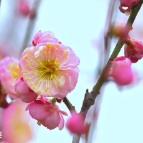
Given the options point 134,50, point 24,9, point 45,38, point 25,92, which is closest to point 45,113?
point 25,92

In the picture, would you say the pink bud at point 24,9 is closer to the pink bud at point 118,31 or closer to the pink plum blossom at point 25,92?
the pink plum blossom at point 25,92

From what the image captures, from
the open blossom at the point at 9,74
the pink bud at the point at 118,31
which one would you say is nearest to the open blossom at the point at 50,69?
the open blossom at the point at 9,74

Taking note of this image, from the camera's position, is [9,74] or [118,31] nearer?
[118,31]

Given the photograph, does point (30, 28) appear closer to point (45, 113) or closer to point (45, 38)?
point (45, 38)

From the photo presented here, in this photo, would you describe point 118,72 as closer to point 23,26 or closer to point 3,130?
point 3,130

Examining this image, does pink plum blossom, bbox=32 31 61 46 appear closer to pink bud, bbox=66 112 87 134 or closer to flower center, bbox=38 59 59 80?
flower center, bbox=38 59 59 80

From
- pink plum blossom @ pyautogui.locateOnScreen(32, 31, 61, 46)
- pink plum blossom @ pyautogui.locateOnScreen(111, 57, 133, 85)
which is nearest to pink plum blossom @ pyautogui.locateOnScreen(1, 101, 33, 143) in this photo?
pink plum blossom @ pyautogui.locateOnScreen(32, 31, 61, 46)
